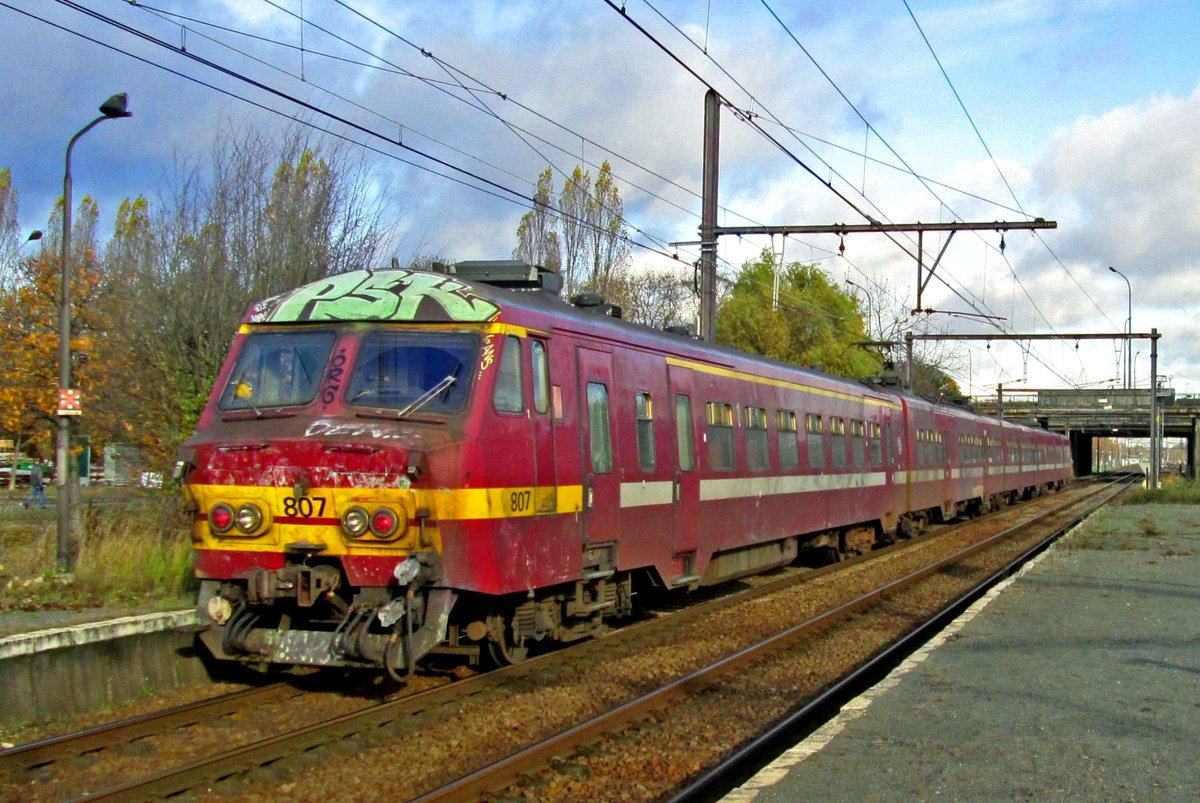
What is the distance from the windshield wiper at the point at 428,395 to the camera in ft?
26.8

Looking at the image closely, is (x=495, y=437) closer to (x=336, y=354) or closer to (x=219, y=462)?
(x=336, y=354)

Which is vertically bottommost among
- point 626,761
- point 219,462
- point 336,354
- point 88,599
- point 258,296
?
point 626,761

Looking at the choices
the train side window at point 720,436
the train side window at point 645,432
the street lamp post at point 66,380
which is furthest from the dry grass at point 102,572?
the train side window at point 720,436

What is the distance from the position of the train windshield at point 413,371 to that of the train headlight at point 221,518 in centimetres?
114

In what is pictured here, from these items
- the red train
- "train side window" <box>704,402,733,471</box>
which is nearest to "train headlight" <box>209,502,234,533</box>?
the red train

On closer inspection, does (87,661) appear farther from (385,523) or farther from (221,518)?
(385,523)

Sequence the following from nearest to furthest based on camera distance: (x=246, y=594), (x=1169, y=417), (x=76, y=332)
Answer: (x=246, y=594)
(x=76, y=332)
(x=1169, y=417)

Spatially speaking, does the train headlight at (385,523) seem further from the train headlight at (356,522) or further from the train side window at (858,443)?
the train side window at (858,443)

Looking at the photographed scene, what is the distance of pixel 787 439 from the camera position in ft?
50.4

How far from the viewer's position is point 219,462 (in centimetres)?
812

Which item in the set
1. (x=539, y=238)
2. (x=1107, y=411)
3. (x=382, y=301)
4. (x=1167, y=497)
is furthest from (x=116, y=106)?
(x=1107, y=411)

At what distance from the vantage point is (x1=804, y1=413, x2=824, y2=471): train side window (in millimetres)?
16266

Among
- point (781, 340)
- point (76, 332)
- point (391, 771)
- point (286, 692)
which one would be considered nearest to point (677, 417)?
point (286, 692)

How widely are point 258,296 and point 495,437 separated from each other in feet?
33.9
